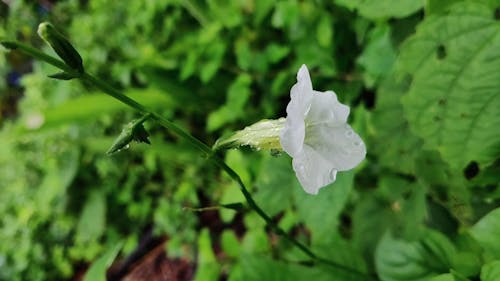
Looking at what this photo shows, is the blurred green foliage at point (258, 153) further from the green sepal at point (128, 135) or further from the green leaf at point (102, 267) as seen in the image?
the green sepal at point (128, 135)

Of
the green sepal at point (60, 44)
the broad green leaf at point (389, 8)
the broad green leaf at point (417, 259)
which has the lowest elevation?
the broad green leaf at point (417, 259)

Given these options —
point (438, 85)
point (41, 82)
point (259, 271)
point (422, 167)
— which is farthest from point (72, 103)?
point (438, 85)

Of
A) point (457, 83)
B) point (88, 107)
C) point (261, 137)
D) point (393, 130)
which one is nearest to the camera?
point (261, 137)

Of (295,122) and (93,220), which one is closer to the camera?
(295,122)

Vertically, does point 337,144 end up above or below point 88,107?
below

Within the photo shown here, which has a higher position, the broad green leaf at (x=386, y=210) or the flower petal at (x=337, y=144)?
the flower petal at (x=337, y=144)

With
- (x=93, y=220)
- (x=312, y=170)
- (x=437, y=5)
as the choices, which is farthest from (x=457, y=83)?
(x=93, y=220)

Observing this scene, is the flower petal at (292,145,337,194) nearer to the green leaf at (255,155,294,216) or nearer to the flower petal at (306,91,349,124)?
the flower petal at (306,91,349,124)

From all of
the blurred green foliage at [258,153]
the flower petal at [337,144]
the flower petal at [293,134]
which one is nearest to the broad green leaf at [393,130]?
the blurred green foliage at [258,153]

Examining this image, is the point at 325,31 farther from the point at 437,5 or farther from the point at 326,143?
the point at 326,143
